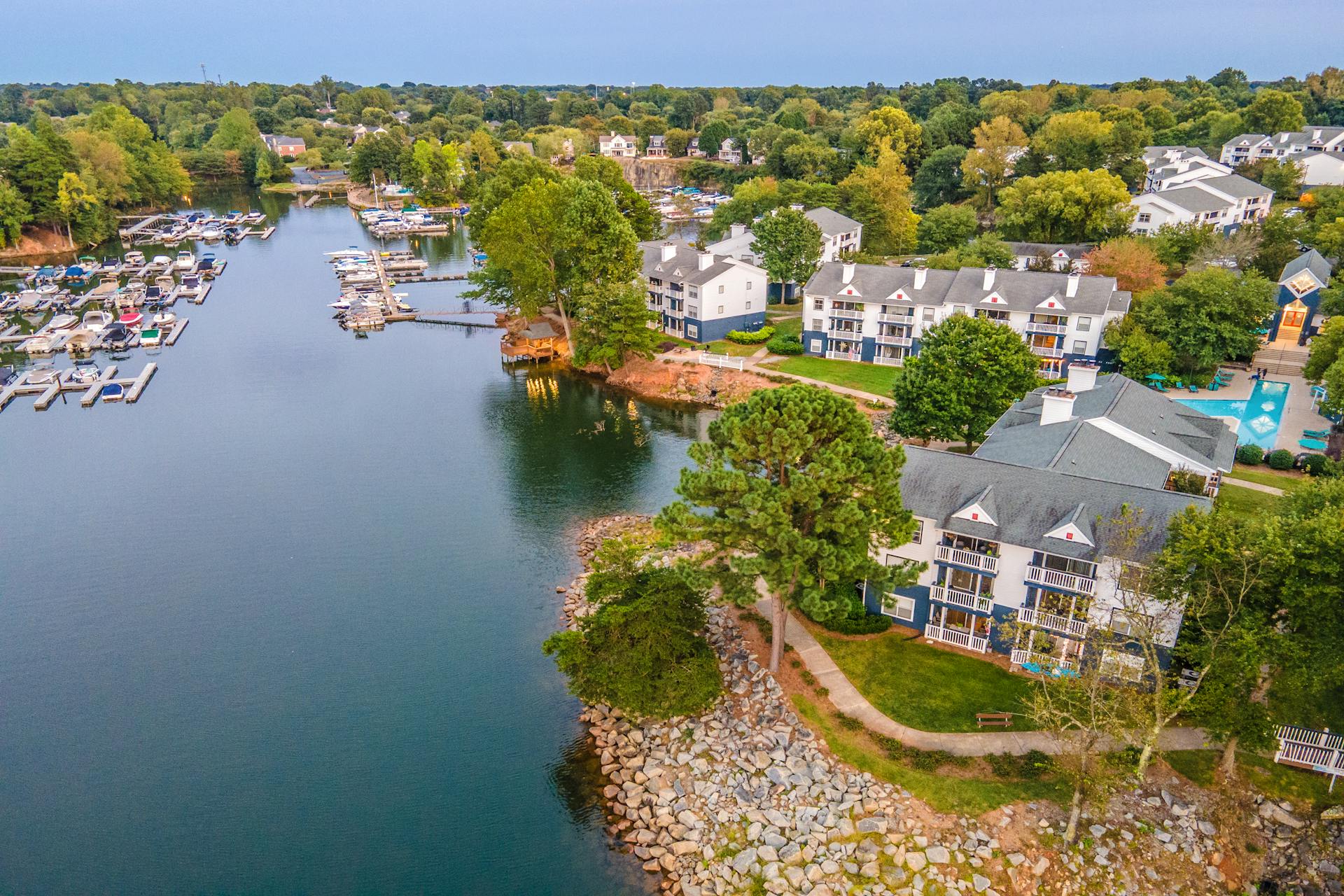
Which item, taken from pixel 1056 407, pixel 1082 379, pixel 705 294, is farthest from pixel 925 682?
pixel 705 294

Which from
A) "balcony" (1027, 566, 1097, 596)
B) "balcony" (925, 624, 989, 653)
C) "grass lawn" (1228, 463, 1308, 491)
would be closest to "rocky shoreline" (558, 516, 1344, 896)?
"balcony" (1027, 566, 1097, 596)

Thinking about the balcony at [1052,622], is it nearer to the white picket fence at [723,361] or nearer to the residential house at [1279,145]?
the white picket fence at [723,361]

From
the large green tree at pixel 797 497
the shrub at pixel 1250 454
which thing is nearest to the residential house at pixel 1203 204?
the shrub at pixel 1250 454

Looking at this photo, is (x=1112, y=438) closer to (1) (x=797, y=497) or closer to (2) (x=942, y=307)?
(1) (x=797, y=497)

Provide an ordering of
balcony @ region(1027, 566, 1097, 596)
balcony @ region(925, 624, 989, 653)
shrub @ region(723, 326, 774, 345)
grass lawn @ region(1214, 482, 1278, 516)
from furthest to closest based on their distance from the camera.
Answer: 1. shrub @ region(723, 326, 774, 345)
2. grass lawn @ region(1214, 482, 1278, 516)
3. balcony @ region(925, 624, 989, 653)
4. balcony @ region(1027, 566, 1097, 596)

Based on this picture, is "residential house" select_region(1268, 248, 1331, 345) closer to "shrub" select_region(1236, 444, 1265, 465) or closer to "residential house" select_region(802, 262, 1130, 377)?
"residential house" select_region(802, 262, 1130, 377)

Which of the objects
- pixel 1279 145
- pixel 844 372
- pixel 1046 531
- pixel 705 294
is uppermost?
pixel 1279 145
